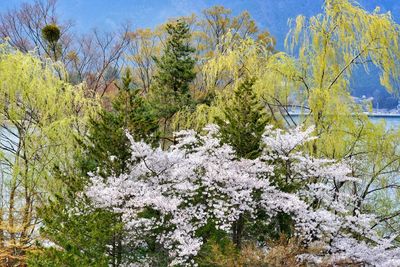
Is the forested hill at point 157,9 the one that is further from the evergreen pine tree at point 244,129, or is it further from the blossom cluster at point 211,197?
the blossom cluster at point 211,197

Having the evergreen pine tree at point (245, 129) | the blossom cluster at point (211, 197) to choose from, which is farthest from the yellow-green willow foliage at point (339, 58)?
the evergreen pine tree at point (245, 129)

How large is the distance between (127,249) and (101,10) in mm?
71090

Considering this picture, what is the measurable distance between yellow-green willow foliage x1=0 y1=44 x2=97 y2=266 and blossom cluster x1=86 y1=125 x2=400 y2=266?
8.67 ft

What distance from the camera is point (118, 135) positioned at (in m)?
7.05

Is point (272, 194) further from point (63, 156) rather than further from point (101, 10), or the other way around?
point (101, 10)

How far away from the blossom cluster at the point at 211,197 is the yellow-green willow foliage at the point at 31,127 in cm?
264

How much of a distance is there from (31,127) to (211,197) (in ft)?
15.8

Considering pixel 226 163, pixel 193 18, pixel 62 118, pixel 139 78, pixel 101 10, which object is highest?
pixel 101 10

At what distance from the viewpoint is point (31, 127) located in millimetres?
9688

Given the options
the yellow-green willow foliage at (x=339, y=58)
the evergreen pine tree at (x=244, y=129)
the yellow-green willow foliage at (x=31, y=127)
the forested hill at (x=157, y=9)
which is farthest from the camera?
the forested hill at (x=157, y=9)

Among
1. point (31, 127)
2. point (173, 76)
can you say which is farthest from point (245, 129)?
point (173, 76)

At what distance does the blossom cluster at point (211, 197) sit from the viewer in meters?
6.59

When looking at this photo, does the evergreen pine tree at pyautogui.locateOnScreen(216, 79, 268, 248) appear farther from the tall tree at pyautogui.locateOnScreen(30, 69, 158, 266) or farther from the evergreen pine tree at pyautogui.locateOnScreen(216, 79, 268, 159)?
the tall tree at pyautogui.locateOnScreen(30, 69, 158, 266)

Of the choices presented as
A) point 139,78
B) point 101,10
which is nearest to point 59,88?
point 139,78
